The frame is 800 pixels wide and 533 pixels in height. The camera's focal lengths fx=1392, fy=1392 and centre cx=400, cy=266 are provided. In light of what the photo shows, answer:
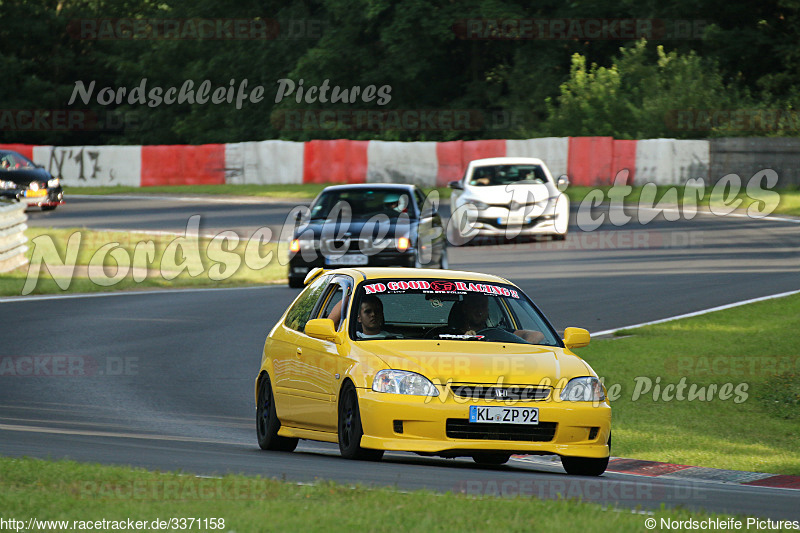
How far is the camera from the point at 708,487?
895 cm

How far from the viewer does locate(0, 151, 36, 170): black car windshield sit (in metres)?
36.2

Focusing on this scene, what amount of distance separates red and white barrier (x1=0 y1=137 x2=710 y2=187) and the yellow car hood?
2820cm

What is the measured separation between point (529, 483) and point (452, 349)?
4.87 feet

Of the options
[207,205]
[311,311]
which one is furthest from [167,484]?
[207,205]

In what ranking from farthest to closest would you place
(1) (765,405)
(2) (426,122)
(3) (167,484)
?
(2) (426,122) → (1) (765,405) → (3) (167,484)

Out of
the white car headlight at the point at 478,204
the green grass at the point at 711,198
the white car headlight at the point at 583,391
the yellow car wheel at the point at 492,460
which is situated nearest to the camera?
the white car headlight at the point at 583,391

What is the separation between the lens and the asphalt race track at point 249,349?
848 centimetres

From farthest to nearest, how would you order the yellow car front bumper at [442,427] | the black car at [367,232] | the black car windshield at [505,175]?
the black car windshield at [505,175], the black car at [367,232], the yellow car front bumper at [442,427]

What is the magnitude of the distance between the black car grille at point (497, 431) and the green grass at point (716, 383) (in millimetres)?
2223

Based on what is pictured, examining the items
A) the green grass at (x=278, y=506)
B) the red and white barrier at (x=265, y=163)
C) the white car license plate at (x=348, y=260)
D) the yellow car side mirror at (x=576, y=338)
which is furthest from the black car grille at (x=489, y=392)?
the red and white barrier at (x=265, y=163)

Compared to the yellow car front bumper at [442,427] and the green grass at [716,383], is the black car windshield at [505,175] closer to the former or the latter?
the green grass at [716,383]

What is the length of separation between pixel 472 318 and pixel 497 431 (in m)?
1.39

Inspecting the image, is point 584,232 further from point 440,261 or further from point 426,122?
point 426,122

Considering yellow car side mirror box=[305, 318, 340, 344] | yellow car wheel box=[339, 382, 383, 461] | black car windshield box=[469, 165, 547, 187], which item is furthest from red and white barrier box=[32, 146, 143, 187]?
yellow car wheel box=[339, 382, 383, 461]
